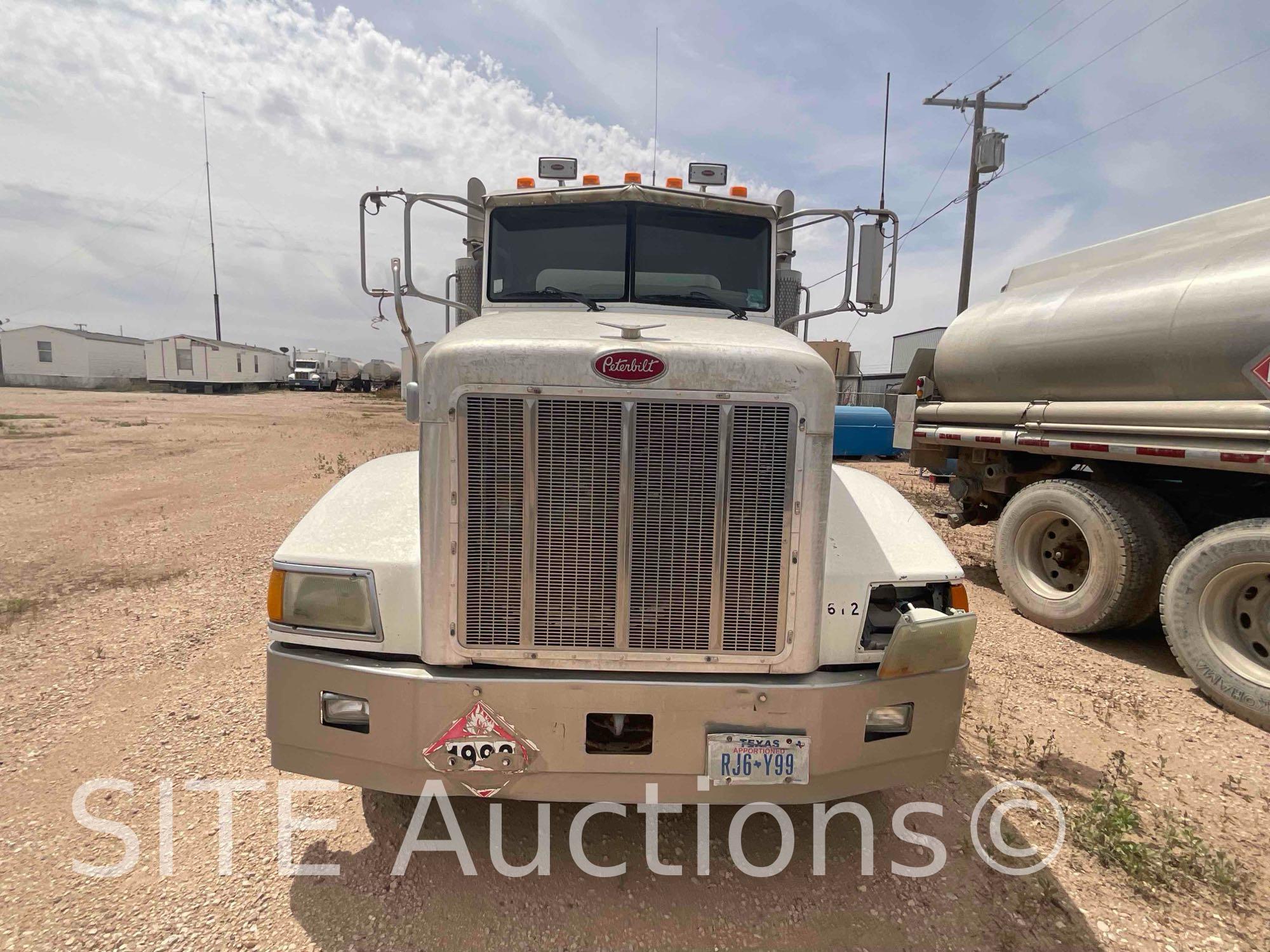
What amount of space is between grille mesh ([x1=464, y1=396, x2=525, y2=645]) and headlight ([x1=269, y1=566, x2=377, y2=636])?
39cm

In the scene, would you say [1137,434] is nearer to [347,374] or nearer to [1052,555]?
[1052,555]

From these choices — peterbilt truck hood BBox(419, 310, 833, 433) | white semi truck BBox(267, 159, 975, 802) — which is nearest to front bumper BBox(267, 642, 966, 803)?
white semi truck BBox(267, 159, 975, 802)

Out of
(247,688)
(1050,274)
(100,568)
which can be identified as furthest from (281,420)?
(1050,274)

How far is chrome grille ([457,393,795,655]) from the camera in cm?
228

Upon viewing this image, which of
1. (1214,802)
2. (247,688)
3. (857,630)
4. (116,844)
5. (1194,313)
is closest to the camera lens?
(857,630)

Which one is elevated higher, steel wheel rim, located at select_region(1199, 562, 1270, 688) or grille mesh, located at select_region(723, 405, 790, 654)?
grille mesh, located at select_region(723, 405, 790, 654)

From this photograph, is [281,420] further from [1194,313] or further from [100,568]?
[1194,313]

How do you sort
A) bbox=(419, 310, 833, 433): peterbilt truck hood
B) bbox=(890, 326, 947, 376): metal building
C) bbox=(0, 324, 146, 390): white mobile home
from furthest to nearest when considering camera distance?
1. bbox=(0, 324, 146, 390): white mobile home
2. bbox=(890, 326, 947, 376): metal building
3. bbox=(419, 310, 833, 433): peterbilt truck hood

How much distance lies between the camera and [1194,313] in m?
4.26

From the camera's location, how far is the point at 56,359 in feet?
162

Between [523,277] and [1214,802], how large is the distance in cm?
444

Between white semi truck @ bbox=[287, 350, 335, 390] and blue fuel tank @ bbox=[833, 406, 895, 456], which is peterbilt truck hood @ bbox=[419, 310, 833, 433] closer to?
blue fuel tank @ bbox=[833, 406, 895, 456]

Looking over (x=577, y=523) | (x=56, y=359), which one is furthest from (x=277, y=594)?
(x=56, y=359)

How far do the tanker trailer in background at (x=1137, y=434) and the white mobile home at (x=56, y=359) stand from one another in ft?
Result: 202
